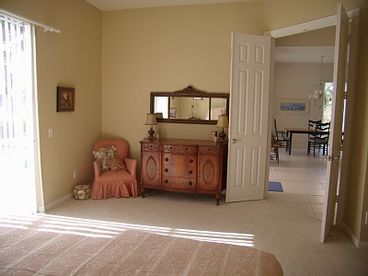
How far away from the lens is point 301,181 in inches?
233

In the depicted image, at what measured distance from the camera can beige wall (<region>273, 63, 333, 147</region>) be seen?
10094mm

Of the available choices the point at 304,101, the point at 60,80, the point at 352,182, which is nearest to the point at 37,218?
the point at 60,80

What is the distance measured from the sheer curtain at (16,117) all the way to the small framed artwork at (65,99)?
0.43 m

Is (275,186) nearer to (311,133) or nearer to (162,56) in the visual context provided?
(162,56)

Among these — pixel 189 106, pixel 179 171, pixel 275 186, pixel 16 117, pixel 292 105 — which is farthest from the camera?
pixel 292 105

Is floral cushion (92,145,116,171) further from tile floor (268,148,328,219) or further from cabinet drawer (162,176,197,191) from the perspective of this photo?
tile floor (268,148,328,219)

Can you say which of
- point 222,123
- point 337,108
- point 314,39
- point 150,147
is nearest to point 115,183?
point 150,147

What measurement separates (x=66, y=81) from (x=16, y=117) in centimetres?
93

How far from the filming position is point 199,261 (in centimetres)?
172

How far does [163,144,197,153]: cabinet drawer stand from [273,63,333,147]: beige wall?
665 centimetres

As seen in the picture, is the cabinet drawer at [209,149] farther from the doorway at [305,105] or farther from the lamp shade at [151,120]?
the doorway at [305,105]

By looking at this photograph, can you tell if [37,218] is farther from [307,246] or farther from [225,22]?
[225,22]

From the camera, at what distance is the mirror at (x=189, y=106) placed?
4832 mm

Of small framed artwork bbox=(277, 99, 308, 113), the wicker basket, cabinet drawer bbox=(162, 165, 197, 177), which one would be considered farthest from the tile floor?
the wicker basket
